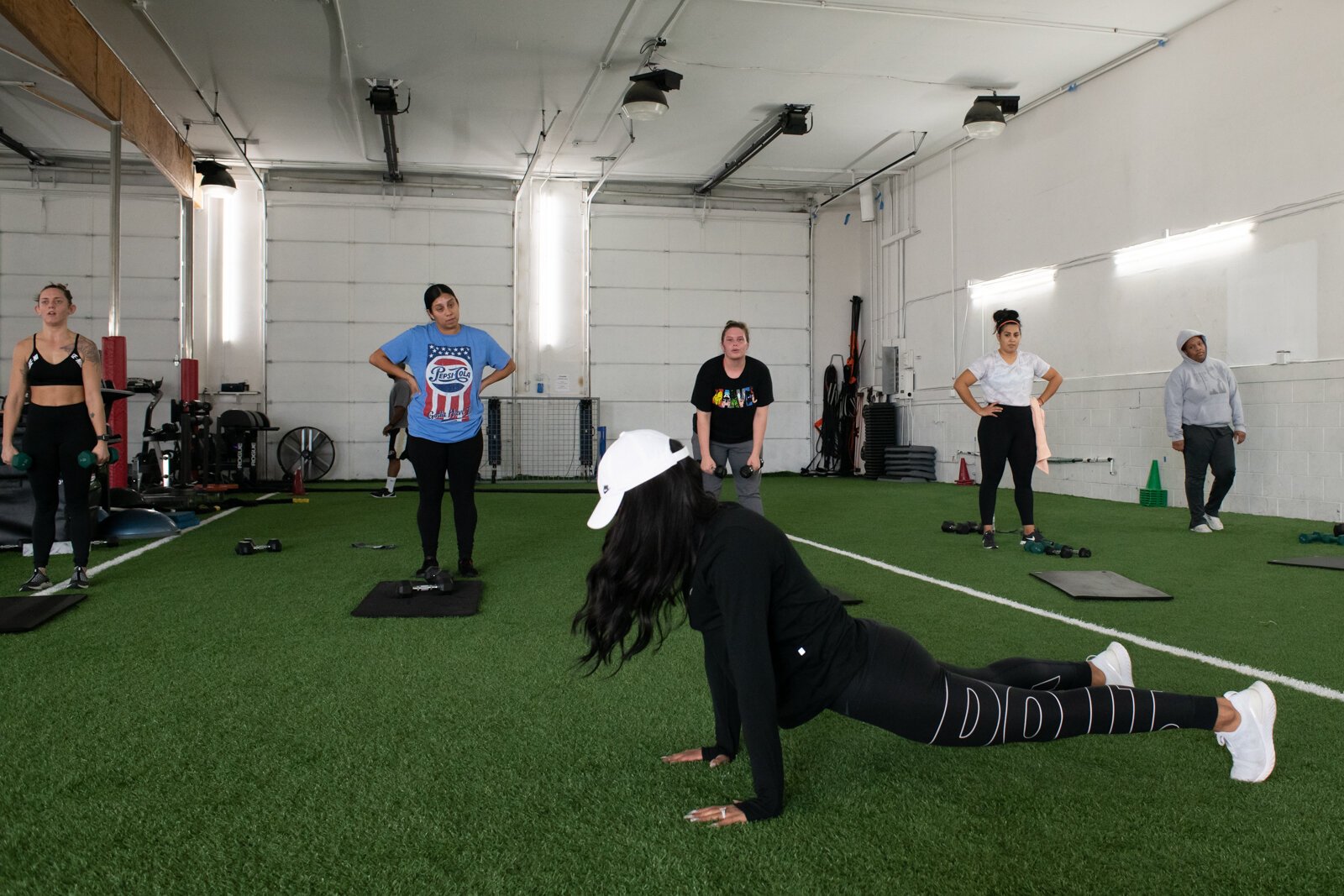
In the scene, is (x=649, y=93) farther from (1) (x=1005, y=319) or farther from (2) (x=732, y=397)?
(2) (x=732, y=397)

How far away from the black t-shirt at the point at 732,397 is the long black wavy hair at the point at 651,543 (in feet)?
12.9

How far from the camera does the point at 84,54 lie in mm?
9750

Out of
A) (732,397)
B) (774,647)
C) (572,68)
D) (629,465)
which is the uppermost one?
(572,68)

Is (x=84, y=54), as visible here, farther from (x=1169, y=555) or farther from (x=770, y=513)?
(x=1169, y=555)

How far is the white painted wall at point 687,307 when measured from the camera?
1783cm

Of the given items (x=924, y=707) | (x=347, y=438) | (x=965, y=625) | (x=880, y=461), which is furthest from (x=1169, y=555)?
(x=347, y=438)

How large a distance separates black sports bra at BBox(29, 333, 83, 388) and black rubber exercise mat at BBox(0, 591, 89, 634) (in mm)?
1305

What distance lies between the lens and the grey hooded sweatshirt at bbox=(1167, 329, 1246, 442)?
8.48 metres

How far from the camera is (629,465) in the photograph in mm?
2080

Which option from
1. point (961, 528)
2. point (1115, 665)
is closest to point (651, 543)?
point (1115, 665)

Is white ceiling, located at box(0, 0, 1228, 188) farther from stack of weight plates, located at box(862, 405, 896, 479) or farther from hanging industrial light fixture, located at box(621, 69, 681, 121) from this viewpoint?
stack of weight plates, located at box(862, 405, 896, 479)

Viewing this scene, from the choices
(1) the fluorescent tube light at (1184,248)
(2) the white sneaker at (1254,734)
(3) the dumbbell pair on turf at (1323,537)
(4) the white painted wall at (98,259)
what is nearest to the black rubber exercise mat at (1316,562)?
(3) the dumbbell pair on turf at (1323,537)

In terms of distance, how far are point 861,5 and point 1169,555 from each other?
285 inches

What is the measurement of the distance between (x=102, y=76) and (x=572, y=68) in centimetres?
576
